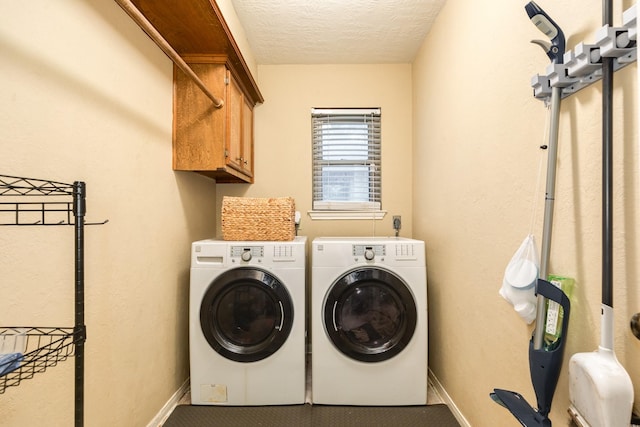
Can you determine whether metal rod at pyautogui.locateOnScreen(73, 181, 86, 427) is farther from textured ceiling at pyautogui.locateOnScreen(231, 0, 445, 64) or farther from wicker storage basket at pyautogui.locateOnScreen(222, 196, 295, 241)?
textured ceiling at pyautogui.locateOnScreen(231, 0, 445, 64)

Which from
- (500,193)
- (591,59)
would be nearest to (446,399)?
(500,193)

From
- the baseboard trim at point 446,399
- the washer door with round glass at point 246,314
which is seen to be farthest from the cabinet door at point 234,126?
the baseboard trim at point 446,399

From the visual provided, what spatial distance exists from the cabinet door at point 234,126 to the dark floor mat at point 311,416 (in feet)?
5.06

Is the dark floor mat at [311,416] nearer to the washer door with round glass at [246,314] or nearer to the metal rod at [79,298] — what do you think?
the washer door with round glass at [246,314]

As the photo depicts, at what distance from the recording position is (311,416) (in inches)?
71.3

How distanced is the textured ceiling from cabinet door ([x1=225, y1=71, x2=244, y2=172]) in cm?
53

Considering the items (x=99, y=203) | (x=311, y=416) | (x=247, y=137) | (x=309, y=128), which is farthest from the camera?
(x=309, y=128)

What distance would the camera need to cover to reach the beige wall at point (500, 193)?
803 mm

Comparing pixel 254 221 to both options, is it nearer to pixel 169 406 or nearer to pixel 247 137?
Answer: pixel 247 137

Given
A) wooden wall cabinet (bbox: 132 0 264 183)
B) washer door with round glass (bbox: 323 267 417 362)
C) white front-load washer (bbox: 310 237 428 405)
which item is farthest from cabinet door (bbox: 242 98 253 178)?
washer door with round glass (bbox: 323 267 417 362)

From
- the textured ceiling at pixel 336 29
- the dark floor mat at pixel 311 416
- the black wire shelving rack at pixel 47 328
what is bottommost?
the dark floor mat at pixel 311 416

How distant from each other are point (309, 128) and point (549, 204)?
2.21 metres

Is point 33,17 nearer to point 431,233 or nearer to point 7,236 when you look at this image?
point 7,236

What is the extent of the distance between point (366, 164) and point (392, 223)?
610mm
